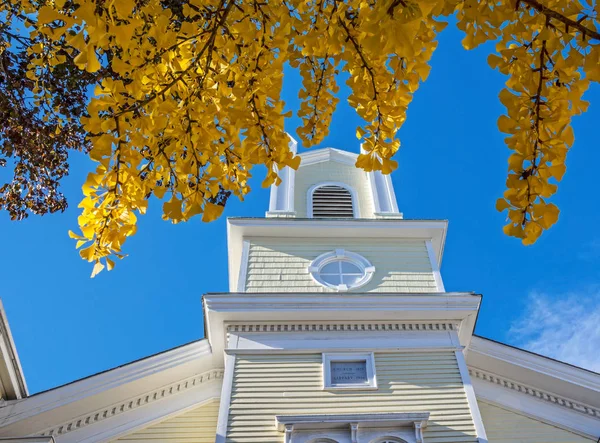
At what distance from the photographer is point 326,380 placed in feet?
27.5

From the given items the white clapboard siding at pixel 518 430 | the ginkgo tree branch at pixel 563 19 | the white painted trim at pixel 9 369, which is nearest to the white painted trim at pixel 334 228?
the white clapboard siding at pixel 518 430

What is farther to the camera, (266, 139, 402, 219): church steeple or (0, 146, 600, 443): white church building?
(266, 139, 402, 219): church steeple

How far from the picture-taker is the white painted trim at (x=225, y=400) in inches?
300

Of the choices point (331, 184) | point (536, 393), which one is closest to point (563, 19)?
point (536, 393)

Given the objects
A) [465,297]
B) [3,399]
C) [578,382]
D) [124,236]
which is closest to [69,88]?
[124,236]

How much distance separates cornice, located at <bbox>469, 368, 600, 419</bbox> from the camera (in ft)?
30.3

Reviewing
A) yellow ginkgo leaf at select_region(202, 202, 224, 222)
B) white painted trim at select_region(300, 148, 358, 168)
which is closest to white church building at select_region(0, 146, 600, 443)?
white painted trim at select_region(300, 148, 358, 168)

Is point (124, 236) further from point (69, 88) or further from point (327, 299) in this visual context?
point (327, 299)

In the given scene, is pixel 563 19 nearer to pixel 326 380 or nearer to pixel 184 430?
pixel 326 380

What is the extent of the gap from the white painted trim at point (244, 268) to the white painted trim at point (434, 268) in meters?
3.80

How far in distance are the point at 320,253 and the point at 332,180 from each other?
3.31 m

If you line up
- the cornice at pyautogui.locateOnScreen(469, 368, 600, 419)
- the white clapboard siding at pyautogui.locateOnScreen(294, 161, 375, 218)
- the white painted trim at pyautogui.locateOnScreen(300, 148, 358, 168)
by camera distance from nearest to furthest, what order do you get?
the cornice at pyautogui.locateOnScreen(469, 368, 600, 419) < the white clapboard siding at pyautogui.locateOnScreen(294, 161, 375, 218) < the white painted trim at pyautogui.locateOnScreen(300, 148, 358, 168)

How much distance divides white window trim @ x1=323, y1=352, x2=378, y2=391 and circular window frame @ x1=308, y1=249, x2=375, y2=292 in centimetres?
168

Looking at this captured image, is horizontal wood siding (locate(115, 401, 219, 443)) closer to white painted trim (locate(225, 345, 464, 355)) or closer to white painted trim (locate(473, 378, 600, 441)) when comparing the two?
white painted trim (locate(225, 345, 464, 355))
